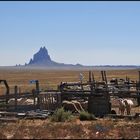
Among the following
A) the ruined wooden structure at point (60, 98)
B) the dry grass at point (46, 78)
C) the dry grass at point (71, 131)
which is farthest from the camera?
the dry grass at point (46, 78)

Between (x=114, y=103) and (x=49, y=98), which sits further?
(x=114, y=103)

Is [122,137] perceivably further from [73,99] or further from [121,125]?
[73,99]

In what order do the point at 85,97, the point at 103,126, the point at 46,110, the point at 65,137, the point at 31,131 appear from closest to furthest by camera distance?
the point at 65,137, the point at 31,131, the point at 103,126, the point at 46,110, the point at 85,97

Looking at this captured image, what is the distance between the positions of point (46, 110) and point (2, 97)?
2706mm

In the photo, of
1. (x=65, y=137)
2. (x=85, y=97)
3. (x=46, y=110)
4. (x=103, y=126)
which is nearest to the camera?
(x=65, y=137)

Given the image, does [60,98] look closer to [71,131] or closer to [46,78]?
[71,131]

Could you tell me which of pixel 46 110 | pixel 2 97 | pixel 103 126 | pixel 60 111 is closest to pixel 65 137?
pixel 103 126

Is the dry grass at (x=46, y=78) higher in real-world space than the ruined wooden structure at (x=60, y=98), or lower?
lower

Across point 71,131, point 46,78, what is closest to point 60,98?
point 71,131

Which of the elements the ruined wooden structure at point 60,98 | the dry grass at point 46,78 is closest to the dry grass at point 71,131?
the ruined wooden structure at point 60,98

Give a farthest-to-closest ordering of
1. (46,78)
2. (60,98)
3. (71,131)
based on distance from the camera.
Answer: (46,78)
(60,98)
(71,131)

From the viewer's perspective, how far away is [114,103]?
25.3 metres

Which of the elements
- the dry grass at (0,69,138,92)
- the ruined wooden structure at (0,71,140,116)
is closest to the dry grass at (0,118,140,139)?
the ruined wooden structure at (0,71,140,116)

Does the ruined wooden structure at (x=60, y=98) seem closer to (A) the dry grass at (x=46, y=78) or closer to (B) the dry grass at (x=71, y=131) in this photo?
(B) the dry grass at (x=71, y=131)
